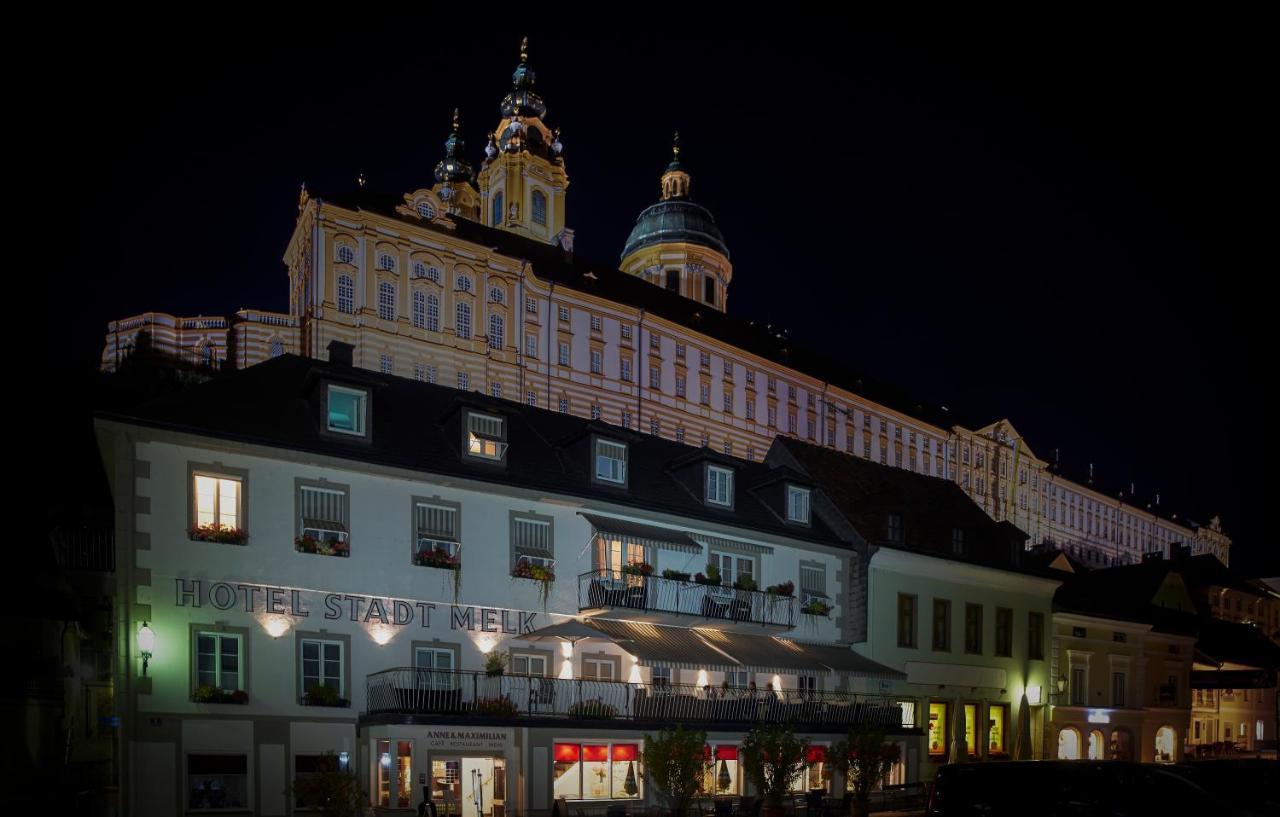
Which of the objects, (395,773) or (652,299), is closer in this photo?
(395,773)

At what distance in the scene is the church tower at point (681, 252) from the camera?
13762 cm

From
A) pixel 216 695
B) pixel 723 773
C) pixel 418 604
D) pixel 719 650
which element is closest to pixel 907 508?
pixel 719 650

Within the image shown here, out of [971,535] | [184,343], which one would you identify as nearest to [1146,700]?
[971,535]

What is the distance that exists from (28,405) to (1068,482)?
391 feet

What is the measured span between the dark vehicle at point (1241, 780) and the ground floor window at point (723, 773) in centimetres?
1254

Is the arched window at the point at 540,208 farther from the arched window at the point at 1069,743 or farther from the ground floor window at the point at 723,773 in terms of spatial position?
the ground floor window at the point at 723,773

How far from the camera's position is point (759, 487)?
1758 inches

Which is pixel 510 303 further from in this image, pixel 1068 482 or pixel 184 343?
pixel 1068 482

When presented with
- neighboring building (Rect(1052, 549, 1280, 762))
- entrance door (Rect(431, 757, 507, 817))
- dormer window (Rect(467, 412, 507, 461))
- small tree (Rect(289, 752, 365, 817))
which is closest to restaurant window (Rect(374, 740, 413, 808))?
entrance door (Rect(431, 757, 507, 817))

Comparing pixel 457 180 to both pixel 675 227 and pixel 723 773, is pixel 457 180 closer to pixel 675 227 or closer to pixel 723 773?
pixel 675 227

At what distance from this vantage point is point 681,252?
137750 mm

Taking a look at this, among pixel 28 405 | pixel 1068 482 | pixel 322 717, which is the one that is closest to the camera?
pixel 322 717

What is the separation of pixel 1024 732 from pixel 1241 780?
22051 mm

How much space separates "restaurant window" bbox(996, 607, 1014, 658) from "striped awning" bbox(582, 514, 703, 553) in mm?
15626
